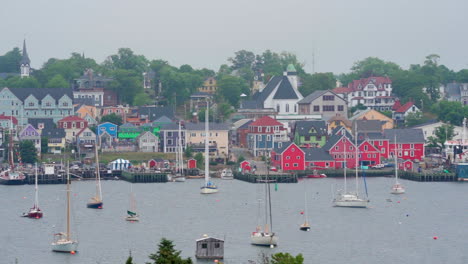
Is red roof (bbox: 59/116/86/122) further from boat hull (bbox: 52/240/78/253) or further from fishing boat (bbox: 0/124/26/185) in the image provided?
boat hull (bbox: 52/240/78/253)

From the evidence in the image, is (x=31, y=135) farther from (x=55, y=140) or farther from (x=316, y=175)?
(x=316, y=175)

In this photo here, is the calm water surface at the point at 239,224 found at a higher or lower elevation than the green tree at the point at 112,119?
lower

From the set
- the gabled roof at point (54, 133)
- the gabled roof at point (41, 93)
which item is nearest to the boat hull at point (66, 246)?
the gabled roof at point (54, 133)

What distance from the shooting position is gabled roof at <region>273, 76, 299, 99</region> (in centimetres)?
11762

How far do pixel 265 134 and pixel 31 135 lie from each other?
19.0 meters

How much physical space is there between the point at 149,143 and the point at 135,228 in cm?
3754

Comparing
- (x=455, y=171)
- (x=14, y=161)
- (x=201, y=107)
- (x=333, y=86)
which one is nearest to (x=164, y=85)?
(x=201, y=107)

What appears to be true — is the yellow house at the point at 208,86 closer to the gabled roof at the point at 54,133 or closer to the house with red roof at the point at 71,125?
the house with red roof at the point at 71,125

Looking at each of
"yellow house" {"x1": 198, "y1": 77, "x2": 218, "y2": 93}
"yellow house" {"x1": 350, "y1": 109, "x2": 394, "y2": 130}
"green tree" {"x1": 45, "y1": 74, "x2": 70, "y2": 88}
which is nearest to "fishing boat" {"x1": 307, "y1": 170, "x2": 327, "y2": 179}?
"yellow house" {"x1": 350, "y1": 109, "x2": 394, "y2": 130}

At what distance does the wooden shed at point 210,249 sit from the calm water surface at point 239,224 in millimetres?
564

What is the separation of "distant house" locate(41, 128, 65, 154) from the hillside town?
0.26 feet

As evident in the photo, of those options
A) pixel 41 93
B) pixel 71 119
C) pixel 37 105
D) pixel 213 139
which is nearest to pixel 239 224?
pixel 213 139

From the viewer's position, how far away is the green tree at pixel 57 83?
399ft

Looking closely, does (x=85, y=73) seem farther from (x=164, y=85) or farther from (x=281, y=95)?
(x=281, y=95)
